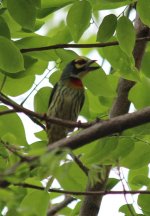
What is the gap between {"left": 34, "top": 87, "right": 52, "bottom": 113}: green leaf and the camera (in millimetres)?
4543

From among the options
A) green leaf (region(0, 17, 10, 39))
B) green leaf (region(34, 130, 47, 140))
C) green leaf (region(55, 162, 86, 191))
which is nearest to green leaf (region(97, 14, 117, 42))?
green leaf (region(0, 17, 10, 39))

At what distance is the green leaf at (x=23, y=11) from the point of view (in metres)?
3.67

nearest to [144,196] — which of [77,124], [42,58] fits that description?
[77,124]

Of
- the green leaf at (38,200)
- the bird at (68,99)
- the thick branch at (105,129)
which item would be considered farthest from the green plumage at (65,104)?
the thick branch at (105,129)

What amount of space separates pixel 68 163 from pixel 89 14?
4.79ft

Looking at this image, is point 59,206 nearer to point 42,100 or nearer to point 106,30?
point 42,100

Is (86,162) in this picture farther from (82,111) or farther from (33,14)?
(82,111)

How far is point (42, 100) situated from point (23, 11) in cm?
106

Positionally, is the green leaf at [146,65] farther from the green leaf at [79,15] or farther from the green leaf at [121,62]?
the green leaf at [79,15]

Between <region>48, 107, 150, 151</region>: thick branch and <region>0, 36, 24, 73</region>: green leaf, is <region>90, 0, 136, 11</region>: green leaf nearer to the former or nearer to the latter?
<region>0, 36, 24, 73</region>: green leaf

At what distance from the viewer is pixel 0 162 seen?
3.89 m

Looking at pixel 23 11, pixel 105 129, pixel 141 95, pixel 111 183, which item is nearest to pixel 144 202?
pixel 111 183

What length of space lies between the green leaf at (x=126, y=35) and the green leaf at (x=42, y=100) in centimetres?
109

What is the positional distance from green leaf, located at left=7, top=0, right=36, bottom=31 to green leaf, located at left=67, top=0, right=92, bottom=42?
0.24 m
